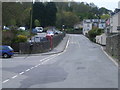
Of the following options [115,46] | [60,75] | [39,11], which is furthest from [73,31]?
[60,75]

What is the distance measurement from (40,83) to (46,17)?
119 meters

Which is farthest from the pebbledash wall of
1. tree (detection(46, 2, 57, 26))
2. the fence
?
tree (detection(46, 2, 57, 26))

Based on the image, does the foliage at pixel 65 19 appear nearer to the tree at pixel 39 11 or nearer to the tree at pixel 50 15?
the tree at pixel 50 15

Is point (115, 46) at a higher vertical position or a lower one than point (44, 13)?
lower

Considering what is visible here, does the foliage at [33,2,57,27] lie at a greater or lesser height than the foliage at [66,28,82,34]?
greater

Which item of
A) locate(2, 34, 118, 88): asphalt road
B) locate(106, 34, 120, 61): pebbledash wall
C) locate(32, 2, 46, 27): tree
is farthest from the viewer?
locate(32, 2, 46, 27): tree

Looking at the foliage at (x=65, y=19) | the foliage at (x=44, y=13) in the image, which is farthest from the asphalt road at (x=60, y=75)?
the foliage at (x=65, y=19)

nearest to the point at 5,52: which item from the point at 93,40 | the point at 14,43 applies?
the point at 14,43

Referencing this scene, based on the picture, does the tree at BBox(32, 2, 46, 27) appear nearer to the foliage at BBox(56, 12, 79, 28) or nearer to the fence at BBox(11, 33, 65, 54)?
the foliage at BBox(56, 12, 79, 28)

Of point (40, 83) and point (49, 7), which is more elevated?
point (49, 7)

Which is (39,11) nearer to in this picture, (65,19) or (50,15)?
(50,15)

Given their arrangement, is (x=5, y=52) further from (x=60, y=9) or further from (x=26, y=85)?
(x=60, y=9)

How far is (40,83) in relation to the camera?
1645cm

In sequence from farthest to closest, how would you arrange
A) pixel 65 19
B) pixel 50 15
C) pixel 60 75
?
pixel 65 19 → pixel 50 15 → pixel 60 75
